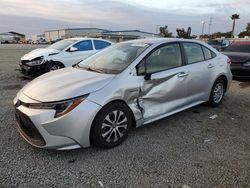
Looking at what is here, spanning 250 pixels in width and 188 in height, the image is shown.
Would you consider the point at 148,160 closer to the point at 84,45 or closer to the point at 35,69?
the point at 35,69

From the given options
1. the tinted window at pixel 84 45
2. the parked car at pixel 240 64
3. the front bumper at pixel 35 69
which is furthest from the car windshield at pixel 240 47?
the front bumper at pixel 35 69

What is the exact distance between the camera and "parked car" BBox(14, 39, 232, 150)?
3.36 meters

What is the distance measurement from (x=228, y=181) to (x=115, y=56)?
8.70 feet

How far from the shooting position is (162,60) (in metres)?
4.52

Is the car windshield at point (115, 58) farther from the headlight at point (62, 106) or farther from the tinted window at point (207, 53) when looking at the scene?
the tinted window at point (207, 53)

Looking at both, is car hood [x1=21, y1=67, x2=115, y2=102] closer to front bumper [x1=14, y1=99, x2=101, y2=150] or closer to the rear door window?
front bumper [x1=14, y1=99, x2=101, y2=150]

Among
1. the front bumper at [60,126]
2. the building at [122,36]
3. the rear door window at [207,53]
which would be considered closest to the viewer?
the front bumper at [60,126]

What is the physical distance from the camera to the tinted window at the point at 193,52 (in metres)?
5.03

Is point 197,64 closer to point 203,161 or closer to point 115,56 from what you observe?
point 115,56

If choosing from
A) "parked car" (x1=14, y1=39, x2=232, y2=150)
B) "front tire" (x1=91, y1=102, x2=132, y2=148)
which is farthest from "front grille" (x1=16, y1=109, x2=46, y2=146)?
"front tire" (x1=91, y1=102, x2=132, y2=148)

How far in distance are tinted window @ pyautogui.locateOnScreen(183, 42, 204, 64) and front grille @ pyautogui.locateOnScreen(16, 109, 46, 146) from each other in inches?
118

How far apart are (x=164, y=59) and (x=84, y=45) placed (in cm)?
578

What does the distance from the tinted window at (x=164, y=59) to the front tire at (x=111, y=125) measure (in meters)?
0.75

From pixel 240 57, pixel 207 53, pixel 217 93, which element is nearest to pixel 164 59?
pixel 207 53
